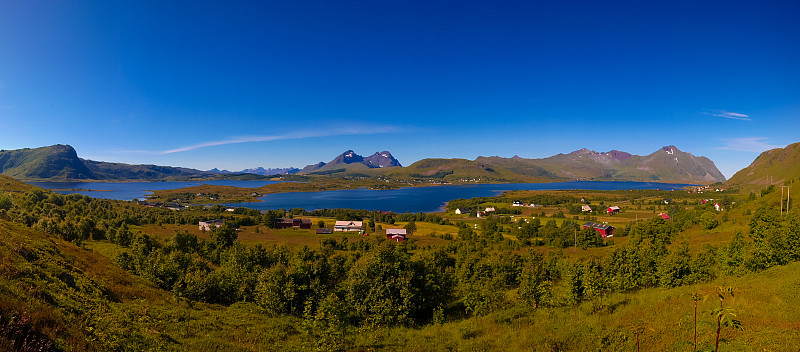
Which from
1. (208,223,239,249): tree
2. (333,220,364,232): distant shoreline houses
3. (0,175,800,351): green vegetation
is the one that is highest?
(0,175,800,351): green vegetation

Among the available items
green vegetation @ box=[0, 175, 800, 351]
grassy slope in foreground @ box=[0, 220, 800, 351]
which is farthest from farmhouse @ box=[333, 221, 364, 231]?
grassy slope in foreground @ box=[0, 220, 800, 351]

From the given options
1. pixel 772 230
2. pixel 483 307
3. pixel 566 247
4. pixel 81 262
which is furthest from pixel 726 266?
pixel 81 262

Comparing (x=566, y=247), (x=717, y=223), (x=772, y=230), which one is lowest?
(x=566, y=247)

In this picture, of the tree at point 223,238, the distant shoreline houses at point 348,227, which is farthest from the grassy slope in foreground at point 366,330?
the distant shoreline houses at point 348,227

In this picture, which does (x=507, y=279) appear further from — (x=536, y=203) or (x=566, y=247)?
(x=536, y=203)

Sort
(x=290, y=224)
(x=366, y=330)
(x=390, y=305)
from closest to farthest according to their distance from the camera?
(x=366, y=330) → (x=390, y=305) → (x=290, y=224)

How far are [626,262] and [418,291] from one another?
20911 mm

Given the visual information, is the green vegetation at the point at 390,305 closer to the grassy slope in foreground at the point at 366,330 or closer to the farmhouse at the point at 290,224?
the grassy slope in foreground at the point at 366,330

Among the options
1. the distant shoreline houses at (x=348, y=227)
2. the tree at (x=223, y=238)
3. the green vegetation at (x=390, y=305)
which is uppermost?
the green vegetation at (x=390, y=305)

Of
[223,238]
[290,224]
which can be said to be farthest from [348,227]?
[223,238]

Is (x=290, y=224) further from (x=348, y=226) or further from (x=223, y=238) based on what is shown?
(x=223, y=238)

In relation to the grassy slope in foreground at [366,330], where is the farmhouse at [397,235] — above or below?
below

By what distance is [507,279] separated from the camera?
112 feet

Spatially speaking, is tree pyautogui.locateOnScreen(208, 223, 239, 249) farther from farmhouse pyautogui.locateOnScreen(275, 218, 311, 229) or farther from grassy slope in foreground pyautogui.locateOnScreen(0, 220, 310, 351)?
grassy slope in foreground pyautogui.locateOnScreen(0, 220, 310, 351)
